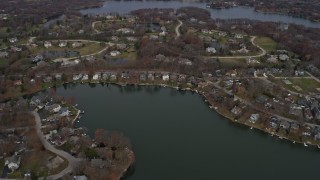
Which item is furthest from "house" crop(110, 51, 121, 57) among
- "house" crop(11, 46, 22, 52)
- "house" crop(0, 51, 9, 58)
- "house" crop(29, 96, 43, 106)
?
"house" crop(29, 96, 43, 106)

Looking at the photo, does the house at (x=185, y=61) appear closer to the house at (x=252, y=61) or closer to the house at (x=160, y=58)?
the house at (x=160, y=58)

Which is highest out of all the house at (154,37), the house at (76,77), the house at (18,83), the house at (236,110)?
the house at (154,37)

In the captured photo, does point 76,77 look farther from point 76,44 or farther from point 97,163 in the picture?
point 97,163

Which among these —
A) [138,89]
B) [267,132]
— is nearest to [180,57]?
[138,89]

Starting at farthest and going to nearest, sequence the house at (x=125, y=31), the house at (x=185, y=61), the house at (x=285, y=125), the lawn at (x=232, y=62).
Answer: the house at (x=125, y=31) < the house at (x=185, y=61) < the lawn at (x=232, y=62) < the house at (x=285, y=125)

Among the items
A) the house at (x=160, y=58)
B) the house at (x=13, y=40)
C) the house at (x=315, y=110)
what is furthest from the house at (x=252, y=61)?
the house at (x=13, y=40)

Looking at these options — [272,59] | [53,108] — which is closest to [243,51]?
[272,59]

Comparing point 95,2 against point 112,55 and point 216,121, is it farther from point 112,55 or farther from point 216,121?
point 216,121
